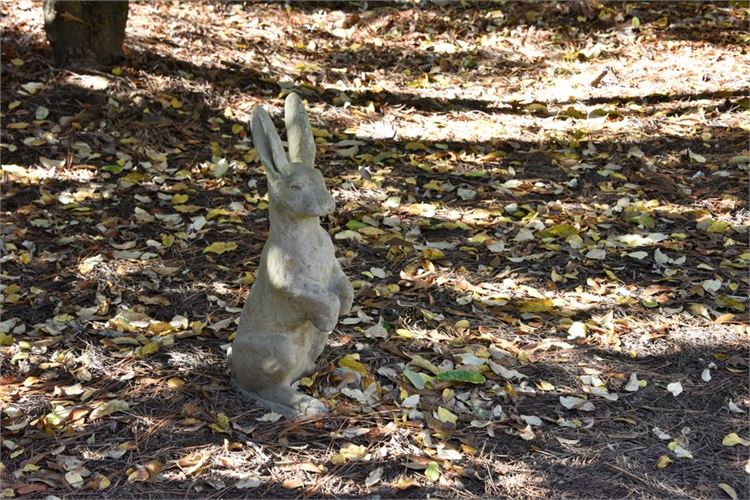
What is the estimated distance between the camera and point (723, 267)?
18.4 feet

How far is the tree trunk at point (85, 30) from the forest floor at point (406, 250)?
7.0 inches

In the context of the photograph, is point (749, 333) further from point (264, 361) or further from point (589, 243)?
point (264, 361)

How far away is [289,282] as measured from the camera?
13.3 feet

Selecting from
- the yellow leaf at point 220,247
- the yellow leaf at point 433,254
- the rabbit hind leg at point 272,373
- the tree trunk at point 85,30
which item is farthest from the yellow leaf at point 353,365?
the tree trunk at point 85,30

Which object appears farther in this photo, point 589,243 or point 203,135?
point 203,135

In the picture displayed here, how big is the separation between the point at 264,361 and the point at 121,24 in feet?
13.3

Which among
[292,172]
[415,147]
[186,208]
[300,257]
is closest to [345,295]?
[300,257]

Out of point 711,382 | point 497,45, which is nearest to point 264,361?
point 711,382

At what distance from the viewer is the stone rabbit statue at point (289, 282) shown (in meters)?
3.96

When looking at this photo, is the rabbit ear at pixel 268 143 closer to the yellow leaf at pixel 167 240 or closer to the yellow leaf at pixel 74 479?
the yellow leaf at pixel 74 479

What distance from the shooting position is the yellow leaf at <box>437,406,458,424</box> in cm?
432

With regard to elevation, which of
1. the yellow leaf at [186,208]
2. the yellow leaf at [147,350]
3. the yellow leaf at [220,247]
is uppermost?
the yellow leaf at [186,208]

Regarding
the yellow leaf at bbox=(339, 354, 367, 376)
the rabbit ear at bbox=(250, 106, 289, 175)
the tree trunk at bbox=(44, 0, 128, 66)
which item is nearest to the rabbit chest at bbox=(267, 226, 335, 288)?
the rabbit ear at bbox=(250, 106, 289, 175)

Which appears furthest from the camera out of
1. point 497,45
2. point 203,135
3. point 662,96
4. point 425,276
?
point 497,45
